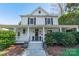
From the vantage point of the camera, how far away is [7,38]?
Answer: 736 centimetres

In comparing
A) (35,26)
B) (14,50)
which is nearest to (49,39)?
(35,26)

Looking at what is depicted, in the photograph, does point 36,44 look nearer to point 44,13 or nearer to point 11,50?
point 11,50

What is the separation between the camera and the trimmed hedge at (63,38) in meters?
7.49

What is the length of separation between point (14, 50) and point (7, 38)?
543 mm

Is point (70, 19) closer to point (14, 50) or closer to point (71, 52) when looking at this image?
point (71, 52)

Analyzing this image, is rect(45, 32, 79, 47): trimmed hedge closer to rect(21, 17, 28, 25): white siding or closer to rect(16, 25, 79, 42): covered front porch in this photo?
rect(16, 25, 79, 42): covered front porch

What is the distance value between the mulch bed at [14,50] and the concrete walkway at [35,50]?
0.19m

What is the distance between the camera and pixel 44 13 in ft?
28.7

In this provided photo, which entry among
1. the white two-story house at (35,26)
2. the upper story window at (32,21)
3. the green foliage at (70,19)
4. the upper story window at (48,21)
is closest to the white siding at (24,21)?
the white two-story house at (35,26)

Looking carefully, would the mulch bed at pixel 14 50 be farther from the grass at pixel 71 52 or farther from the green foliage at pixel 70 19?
the green foliage at pixel 70 19

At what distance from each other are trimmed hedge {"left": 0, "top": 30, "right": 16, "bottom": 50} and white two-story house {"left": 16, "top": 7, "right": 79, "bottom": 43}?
20cm

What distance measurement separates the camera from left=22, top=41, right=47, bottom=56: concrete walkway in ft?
23.1

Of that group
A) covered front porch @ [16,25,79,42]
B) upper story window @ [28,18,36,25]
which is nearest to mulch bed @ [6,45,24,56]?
covered front porch @ [16,25,79,42]

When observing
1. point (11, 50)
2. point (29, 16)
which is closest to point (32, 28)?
point (29, 16)
